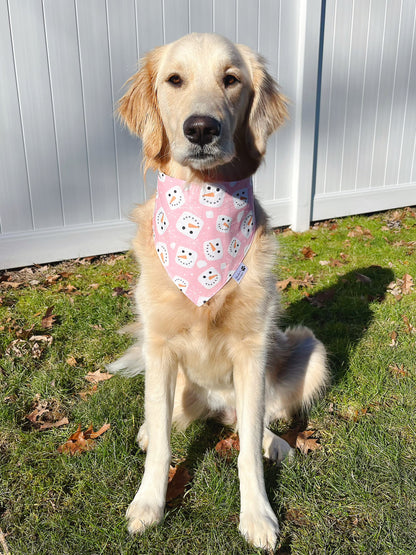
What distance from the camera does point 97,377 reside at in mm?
2805

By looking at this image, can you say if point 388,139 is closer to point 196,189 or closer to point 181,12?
point 181,12

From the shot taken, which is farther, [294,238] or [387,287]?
Result: [294,238]

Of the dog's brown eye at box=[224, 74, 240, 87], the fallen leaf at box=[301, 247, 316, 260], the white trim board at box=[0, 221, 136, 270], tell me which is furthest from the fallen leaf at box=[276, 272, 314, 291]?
the dog's brown eye at box=[224, 74, 240, 87]

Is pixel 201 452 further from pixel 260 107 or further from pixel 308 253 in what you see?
pixel 308 253

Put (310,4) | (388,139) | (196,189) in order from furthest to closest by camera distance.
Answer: (388,139), (310,4), (196,189)

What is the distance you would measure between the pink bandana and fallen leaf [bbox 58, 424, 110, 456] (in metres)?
0.90

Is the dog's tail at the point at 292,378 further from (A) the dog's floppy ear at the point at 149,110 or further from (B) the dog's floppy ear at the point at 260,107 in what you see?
(A) the dog's floppy ear at the point at 149,110

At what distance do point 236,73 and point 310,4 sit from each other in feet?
12.4

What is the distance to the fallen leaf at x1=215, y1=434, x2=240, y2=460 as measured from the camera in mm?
2244

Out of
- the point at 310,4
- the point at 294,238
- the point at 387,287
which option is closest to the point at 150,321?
the point at 387,287

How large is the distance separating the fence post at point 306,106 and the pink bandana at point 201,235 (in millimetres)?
3711

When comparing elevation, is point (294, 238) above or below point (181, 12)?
below

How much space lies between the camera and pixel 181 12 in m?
4.56

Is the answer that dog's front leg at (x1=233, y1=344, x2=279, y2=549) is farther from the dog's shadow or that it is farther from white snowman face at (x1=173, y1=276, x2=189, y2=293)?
white snowman face at (x1=173, y1=276, x2=189, y2=293)
